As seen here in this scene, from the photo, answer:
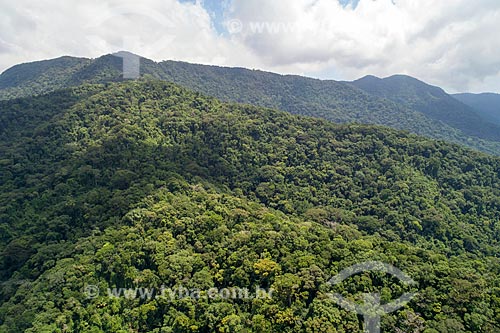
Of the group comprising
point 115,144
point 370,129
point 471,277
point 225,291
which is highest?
point 370,129

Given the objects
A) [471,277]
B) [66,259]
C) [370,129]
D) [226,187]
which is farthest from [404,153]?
[66,259]

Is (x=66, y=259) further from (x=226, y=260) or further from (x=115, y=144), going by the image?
(x=115, y=144)

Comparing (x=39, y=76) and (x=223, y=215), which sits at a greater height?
(x=39, y=76)

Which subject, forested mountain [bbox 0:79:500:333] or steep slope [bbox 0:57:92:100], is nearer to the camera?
forested mountain [bbox 0:79:500:333]

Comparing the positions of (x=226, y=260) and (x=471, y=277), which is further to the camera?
(x=226, y=260)

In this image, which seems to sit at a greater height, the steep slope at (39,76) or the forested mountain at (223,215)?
the steep slope at (39,76)

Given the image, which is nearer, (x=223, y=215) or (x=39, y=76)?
(x=223, y=215)

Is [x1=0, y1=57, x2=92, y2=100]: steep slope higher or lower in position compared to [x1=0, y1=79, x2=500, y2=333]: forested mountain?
higher

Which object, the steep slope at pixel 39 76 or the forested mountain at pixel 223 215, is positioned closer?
the forested mountain at pixel 223 215
